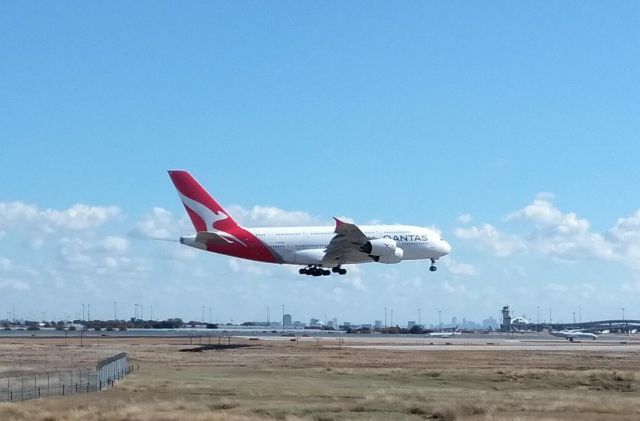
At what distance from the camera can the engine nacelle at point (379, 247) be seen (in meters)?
80.2

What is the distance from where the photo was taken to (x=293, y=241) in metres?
83.5

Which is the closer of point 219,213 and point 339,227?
point 339,227

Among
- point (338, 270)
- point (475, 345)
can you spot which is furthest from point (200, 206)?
point (475, 345)

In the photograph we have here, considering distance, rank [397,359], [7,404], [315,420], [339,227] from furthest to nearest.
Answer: [339,227]
[397,359]
[7,404]
[315,420]

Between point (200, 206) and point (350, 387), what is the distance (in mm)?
40876

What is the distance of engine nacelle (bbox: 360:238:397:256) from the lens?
263ft

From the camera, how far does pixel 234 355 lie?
243 feet

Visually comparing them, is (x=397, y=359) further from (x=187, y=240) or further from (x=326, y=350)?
(x=187, y=240)

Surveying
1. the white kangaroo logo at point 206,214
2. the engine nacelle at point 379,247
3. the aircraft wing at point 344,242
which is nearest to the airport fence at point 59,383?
the aircraft wing at point 344,242

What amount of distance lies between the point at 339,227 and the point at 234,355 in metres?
13.6

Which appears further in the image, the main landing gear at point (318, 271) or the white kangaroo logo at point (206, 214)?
the main landing gear at point (318, 271)

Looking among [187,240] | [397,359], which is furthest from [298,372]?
[187,240]

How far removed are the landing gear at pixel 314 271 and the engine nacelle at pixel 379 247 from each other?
6312 millimetres

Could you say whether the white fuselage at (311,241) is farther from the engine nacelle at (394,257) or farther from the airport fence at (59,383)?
the airport fence at (59,383)
